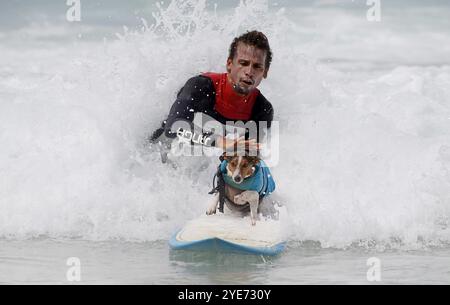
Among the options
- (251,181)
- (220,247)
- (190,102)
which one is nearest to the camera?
(220,247)

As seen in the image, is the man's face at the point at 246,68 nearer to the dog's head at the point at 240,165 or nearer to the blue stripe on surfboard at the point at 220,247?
the dog's head at the point at 240,165

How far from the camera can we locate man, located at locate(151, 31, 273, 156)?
8.22 m

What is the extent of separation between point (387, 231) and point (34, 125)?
7260 millimetres

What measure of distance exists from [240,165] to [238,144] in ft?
0.76

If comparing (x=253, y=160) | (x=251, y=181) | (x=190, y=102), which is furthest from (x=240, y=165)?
(x=190, y=102)

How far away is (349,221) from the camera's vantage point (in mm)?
8438

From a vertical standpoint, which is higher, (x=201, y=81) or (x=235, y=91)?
(x=201, y=81)

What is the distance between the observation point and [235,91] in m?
8.63

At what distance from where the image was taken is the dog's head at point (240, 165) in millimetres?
7375

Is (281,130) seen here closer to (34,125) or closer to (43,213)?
(43,213)

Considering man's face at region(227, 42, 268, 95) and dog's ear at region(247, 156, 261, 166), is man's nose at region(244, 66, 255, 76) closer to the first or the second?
man's face at region(227, 42, 268, 95)

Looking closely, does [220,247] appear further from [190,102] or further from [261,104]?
[261,104]

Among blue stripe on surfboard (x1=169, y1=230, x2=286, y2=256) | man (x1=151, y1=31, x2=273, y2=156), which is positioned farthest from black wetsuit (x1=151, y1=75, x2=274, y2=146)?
blue stripe on surfboard (x1=169, y1=230, x2=286, y2=256)

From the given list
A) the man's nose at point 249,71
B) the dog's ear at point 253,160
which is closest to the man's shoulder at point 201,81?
the man's nose at point 249,71
